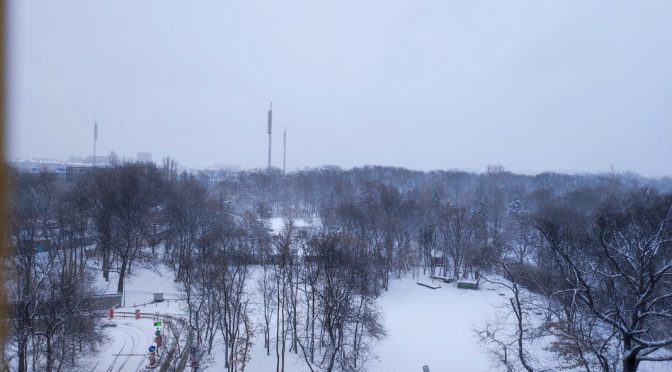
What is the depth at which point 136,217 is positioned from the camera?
75.3 feet

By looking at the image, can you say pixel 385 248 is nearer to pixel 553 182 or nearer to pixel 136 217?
pixel 136 217

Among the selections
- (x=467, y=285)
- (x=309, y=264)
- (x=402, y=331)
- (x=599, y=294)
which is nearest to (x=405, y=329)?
(x=402, y=331)

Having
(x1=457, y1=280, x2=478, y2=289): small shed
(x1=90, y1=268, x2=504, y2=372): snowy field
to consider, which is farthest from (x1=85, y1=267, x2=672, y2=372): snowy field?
(x1=457, y1=280, x2=478, y2=289): small shed

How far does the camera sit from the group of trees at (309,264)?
10.2m

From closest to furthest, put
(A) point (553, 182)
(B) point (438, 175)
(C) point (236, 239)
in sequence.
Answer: (C) point (236, 239)
(A) point (553, 182)
(B) point (438, 175)

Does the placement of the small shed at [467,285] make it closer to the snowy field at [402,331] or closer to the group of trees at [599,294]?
the snowy field at [402,331]

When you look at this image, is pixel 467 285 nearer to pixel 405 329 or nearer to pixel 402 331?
pixel 405 329

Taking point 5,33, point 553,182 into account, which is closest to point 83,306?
point 5,33

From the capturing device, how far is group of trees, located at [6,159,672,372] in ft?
33.4

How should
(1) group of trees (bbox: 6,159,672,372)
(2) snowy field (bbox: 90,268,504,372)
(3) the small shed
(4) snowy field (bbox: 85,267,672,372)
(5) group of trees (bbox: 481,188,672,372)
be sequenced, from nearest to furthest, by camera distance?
(5) group of trees (bbox: 481,188,672,372), (1) group of trees (bbox: 6,159,672,372), (4) snowy field (bbox: 85,267,672,372), (2) snowy field (bbox: 90,268,504,372), (3) the small shed

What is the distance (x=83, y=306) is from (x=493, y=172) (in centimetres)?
6947

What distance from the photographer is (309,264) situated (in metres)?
15.1

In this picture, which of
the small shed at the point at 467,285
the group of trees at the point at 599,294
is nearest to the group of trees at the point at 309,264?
the group of trees at the point at 599,294

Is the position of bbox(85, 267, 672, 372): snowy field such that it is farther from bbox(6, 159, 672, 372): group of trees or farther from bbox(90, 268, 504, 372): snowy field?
bbox(6, 159, 672, 372): group of trees
